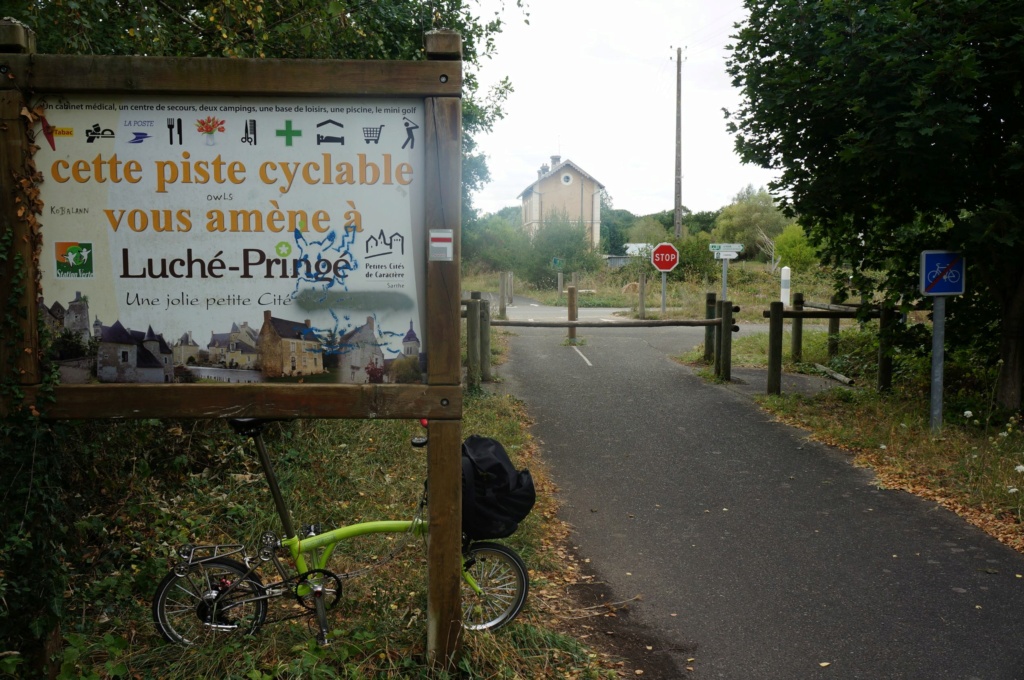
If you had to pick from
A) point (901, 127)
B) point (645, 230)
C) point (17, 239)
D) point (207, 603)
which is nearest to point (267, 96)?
point (17, 239)

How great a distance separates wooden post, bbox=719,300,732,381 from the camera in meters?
12.4

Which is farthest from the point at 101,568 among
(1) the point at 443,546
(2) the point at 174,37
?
(2) the point at 174,37

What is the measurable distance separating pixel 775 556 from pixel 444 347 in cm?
319

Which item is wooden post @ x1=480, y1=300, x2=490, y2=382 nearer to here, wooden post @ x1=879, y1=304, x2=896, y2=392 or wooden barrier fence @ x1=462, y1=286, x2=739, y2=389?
wooden barrier fence @ x1=462, y1=286, x2=739, y2=389

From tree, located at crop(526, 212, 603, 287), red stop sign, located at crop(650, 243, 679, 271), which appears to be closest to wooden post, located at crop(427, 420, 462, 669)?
red stop sign, located at crop(650, 243, 679, 271)

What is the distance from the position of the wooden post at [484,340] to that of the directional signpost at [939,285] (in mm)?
5440

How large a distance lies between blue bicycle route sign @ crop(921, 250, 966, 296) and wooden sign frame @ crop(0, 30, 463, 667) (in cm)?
666

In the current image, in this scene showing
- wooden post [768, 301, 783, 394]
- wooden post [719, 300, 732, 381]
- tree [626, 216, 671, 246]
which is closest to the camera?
wooden post [768, 301, 783, 394]

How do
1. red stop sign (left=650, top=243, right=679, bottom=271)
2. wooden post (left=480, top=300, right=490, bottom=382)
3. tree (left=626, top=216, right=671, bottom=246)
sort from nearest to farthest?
1. wooden post (left=480, top=300, right=490, bottom=382)
2. red stop sign (left=650, top=243, right=679, bottom=271)
3. tree (left=626, top=216, right=671, bottom=246)

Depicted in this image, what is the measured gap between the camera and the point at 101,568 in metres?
4.62

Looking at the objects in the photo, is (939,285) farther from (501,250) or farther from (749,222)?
(749,222)

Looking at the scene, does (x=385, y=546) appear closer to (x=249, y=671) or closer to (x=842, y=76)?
(x=249, y=671)

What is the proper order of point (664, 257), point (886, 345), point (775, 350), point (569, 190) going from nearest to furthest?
point (886, 345) → point (775, 350) → point (664, 257) → point (569, 190)

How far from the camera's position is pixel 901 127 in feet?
25.3
